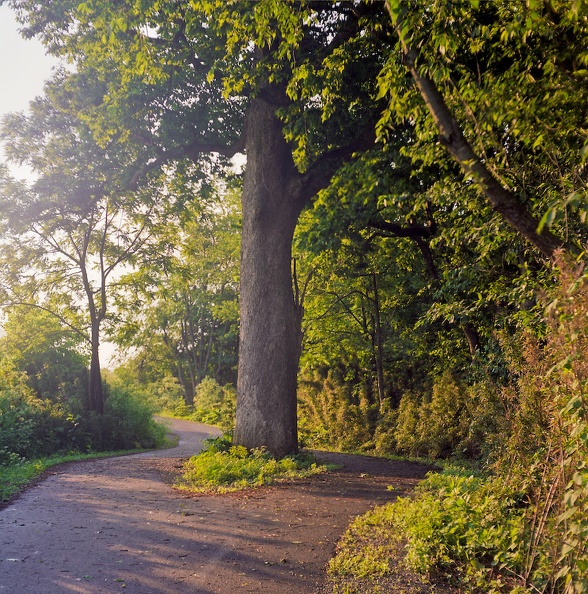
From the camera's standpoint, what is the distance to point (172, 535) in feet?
19.4

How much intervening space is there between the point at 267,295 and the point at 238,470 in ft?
12.9

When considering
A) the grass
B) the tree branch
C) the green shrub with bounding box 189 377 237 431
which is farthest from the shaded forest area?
the green shrub with bounding box 189 377 237 431

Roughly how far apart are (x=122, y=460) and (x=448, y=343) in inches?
384

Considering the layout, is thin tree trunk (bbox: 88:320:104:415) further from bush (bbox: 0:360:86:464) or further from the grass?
the grass

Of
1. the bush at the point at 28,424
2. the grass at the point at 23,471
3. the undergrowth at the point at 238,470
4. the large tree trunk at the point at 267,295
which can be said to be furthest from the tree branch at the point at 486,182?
the bush at the point at 28,424

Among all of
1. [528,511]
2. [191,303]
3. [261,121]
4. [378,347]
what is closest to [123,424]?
[378,347]

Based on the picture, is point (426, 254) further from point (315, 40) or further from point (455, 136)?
point (455, 136)

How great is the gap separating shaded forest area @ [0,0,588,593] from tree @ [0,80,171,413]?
0.07 meters

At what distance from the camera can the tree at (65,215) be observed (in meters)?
15.5

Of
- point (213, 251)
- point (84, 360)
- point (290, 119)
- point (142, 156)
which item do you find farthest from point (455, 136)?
point (213, 251)

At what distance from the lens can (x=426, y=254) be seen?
14.6 metres

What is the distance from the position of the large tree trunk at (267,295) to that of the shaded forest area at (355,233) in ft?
0.17

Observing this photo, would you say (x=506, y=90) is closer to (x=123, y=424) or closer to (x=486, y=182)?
(x=486, y=182)

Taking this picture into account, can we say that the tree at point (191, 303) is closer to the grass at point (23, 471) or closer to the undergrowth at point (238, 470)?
the grass at point (23, 471)
